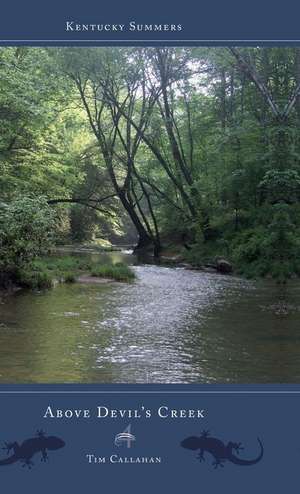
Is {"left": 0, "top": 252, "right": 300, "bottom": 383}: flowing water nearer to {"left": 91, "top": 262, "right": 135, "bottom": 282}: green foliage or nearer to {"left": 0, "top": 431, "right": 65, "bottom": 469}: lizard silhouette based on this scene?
{"left": 0, "top": 431, "right": 65, "bottom": 469}: lizard silhouette

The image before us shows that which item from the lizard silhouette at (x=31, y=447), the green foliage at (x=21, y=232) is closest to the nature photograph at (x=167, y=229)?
the green foliage at (x=21, y=232)

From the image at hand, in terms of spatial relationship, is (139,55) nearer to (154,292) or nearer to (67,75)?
(67,75)

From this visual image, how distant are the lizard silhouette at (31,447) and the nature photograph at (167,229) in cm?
190

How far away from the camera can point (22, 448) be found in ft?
14.5

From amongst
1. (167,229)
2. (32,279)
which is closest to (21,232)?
(32,279)

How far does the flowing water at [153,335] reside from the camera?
6777 mm

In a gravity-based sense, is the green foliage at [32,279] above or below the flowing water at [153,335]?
above

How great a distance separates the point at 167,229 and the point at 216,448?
23.8 m

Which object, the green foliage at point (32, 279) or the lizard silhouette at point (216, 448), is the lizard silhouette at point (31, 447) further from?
the green foliage at point (32, 279)

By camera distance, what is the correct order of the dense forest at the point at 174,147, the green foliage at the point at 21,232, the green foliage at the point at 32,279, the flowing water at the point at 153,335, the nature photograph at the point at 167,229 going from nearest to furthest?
1. the flowing water at the point at 153,335
2. the nature photograph at the point at 167,229
3. the dense forest at the point at 174,147
4. the green foliage at the point at 21,232
5. the green foliage at the point at 32,279

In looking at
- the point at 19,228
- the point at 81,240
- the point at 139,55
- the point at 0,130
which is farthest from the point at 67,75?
the point at 81,240

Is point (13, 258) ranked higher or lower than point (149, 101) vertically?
lower

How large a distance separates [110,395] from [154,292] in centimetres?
901

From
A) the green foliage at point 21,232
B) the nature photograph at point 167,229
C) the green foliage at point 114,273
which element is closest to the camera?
the nature photograph at point 167,229
